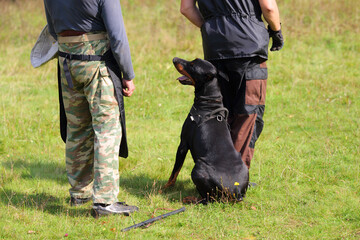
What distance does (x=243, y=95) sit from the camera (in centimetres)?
450

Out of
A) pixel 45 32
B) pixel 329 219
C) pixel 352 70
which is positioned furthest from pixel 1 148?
pixel 352 70

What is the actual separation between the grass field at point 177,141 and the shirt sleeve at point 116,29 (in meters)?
1.33

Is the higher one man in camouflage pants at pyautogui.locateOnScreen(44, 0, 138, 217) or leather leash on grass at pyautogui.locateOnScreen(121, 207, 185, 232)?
man in camouflage pants at pyautogui.locateOnScreen(44, 0, 138, 217)

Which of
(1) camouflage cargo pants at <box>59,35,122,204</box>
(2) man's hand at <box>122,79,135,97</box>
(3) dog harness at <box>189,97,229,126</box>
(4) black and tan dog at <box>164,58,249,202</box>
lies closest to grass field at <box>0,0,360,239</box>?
(4) black and tan dog at <box>164,58,249,202</box>

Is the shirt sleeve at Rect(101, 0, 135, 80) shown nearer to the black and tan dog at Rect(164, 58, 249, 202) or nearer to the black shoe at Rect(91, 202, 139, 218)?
the black and tan dog at Rect(164, 58, 249, 202)

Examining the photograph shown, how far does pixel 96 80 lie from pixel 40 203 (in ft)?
4.66

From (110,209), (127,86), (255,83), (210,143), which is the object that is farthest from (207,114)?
(110,209)

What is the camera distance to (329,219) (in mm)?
4152

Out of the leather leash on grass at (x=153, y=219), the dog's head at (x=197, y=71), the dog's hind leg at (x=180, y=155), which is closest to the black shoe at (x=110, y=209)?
the leather leash on grass at (x=153, y=219)

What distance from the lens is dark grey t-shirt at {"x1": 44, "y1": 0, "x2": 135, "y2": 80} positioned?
12.0ft

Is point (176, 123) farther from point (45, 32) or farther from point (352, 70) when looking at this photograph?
point (352, 70)

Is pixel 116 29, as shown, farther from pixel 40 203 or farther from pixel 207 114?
pixel 40 203

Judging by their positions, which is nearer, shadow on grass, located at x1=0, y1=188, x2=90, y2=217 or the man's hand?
the man's hand

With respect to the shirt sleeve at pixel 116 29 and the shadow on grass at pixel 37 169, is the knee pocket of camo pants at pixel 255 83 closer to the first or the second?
the shirt sleeve at pixel 116 29
